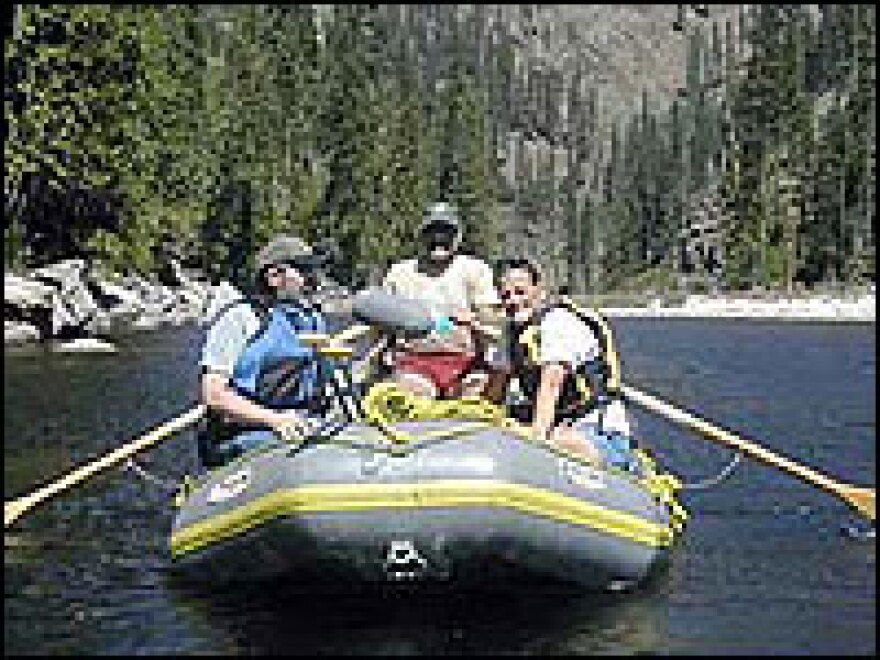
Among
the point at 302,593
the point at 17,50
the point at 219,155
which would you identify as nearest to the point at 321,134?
the point at 219,155

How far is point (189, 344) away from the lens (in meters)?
36.7

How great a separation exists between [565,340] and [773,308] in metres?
55.2

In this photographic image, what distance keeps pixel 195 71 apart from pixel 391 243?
54.9ft

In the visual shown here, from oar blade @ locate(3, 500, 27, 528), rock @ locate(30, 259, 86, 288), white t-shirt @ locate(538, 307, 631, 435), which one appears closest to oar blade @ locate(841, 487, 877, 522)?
white t-shirt @ locate(538, 307, 631, 435)

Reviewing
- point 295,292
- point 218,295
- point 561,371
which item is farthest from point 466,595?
point 218,295

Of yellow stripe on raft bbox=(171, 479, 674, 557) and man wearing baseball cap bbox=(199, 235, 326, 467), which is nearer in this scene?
yellow stripe on raft bbox=(171, 479, 674, 557)

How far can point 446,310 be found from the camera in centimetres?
1210

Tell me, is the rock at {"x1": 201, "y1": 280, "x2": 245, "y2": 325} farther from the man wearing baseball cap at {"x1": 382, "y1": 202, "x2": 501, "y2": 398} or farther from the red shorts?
the red shorts

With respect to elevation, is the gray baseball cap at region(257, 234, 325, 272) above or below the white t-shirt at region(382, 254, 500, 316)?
above

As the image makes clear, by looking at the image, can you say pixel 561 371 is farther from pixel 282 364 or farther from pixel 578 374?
pixel 282 364

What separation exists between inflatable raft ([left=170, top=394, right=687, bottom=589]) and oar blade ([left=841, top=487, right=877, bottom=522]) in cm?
283

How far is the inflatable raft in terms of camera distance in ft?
30.7

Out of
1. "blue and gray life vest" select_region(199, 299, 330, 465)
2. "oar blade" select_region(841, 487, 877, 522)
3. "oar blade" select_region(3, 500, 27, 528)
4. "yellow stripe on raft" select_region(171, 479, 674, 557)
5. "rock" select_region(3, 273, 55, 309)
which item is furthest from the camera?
"rock" select_region(3, 273, 55, 309)

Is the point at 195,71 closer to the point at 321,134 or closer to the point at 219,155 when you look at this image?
the point at 219,155
